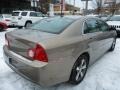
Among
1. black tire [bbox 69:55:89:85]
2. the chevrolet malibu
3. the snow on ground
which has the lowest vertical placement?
the snow on ground

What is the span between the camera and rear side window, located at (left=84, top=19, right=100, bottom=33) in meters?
3.95

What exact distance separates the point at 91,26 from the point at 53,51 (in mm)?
1750

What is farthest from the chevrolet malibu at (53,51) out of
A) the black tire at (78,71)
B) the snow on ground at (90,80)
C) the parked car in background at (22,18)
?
the parked car in background at (22,18)

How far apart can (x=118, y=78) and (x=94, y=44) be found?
39.8 inches

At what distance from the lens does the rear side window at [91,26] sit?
12.9ft

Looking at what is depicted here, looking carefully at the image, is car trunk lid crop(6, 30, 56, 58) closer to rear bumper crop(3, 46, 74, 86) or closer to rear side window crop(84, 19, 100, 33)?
rear bumper crop(3, 46, 74, 86)

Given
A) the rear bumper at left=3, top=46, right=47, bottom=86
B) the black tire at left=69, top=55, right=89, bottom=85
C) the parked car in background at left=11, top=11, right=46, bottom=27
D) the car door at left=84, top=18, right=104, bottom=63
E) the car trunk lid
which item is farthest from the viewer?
the parked car in background at left=11, top=11, right=46, bottom=27

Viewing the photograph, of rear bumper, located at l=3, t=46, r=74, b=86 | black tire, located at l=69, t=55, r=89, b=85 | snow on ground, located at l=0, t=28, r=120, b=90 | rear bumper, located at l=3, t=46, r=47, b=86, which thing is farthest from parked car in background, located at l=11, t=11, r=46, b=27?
rear bumper, located at l=3, t=46, r=74, b=86

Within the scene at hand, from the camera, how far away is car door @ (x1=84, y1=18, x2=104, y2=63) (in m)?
3.93

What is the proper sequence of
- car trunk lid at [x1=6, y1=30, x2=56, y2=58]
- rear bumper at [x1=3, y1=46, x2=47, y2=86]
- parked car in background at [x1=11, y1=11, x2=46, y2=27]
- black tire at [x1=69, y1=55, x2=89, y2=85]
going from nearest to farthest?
rear bumper at [x1=3, y1=46, x2=47, y2=86], car trunk lid at [x1=6, y1=30, x2=56, y2=58], black tire at [x1=69, y1=55, x2=89, y2=85], parked car in background at [x1=11, y1=11, x2=46, y2=27]

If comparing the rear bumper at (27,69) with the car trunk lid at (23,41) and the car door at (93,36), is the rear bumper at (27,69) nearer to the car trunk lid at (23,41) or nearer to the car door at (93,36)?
the car trunk lid at (23,41)

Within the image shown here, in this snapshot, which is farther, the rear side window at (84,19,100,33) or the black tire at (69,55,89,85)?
the rear side window at (84,19,100,33)

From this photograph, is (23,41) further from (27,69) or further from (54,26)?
(54,26)

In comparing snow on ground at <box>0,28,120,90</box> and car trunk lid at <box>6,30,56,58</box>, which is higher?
car trunk lid at <box>6,30,56,58</box>
